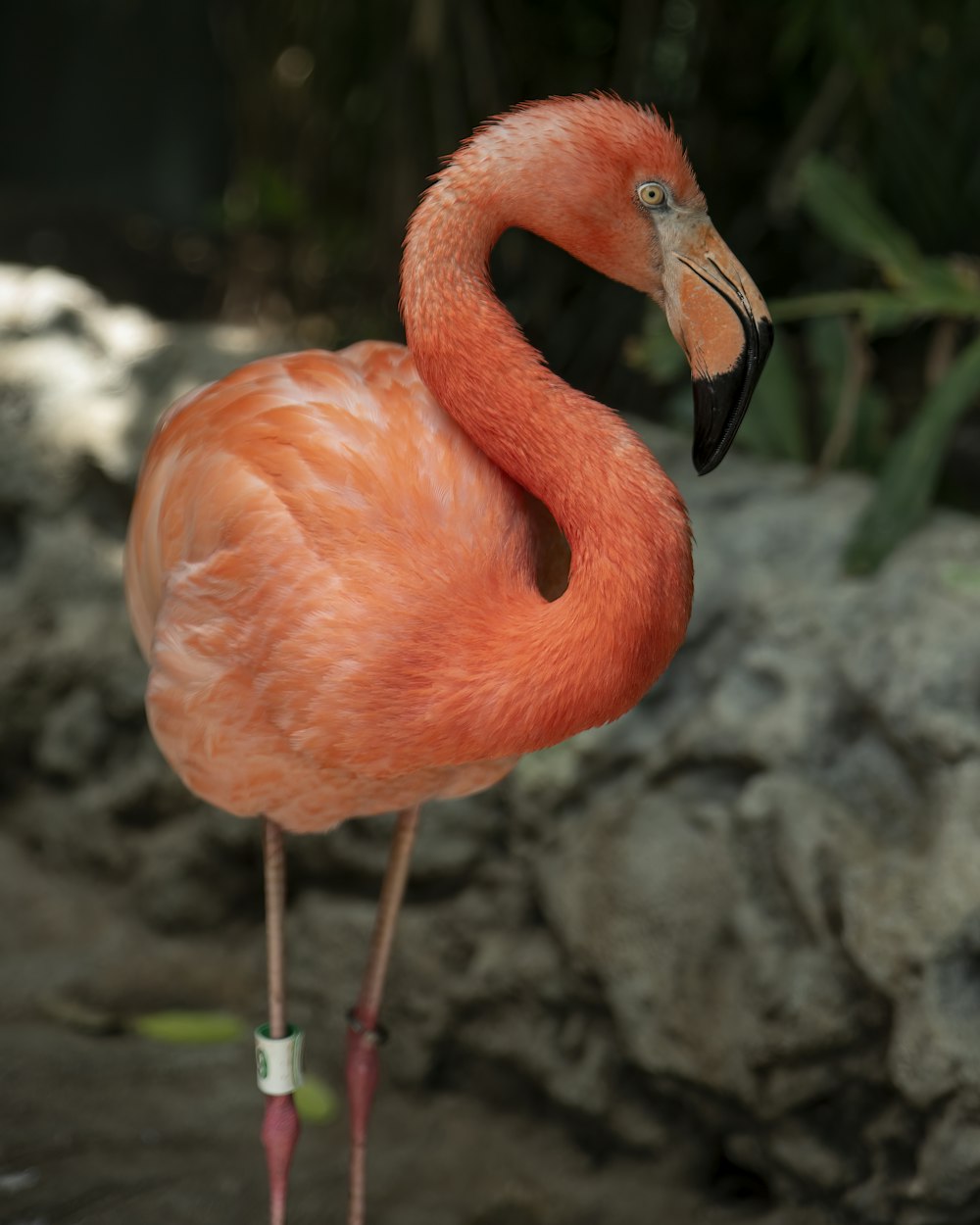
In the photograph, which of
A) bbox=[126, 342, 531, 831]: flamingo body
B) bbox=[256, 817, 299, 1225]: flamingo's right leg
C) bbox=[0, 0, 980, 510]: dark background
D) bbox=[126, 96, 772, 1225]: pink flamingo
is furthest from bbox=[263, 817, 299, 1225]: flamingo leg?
bbox=[0, 0, 980, 510]: dark background

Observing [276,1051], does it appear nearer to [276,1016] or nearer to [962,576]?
[276,1016]

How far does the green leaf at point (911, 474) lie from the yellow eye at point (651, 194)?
3.83ft

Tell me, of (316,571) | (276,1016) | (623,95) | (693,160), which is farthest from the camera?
(693,160)

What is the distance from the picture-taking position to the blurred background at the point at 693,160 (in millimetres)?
3023

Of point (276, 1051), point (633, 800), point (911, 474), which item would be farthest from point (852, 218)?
point (276, 1051)

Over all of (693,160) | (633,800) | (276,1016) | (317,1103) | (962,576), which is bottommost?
(317,1103)

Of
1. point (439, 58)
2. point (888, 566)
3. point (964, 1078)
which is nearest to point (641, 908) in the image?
point (964, 1078)

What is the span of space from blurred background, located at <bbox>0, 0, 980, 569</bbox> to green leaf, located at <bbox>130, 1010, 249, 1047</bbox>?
5.46 ft

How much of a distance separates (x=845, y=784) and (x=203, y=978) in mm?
1527

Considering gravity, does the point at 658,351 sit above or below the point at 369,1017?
above

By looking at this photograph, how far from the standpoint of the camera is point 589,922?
266cm

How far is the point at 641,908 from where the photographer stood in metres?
2.61

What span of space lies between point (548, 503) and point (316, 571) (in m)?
0.31

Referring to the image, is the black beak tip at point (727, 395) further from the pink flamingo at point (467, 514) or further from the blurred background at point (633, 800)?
the blurred background at point (633, 800)
